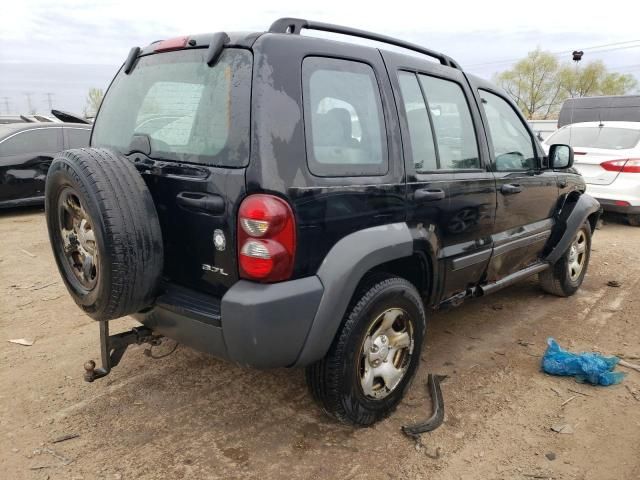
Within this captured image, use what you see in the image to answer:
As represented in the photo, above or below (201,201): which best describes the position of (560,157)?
above

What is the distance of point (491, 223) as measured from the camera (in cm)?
353

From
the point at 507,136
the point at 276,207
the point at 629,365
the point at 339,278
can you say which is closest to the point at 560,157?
the point at 507,136

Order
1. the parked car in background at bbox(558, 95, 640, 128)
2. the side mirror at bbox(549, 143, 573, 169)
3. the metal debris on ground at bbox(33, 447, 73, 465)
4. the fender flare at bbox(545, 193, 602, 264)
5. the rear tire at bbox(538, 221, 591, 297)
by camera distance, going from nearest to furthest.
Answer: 1. the metal debris on ground at bbox(33, 447, 73, 465)
2. the side mirror at bbox(549, 143, 573, 169)
3. the fender flare at bbox(545, 193, 602, 264)
4. the rear tire at bbox(538, 221, 591, 297)
5. the parked car in background at bbox(558, 95, 640, 128)

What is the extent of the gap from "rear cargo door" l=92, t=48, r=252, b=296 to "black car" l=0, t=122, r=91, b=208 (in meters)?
5.95

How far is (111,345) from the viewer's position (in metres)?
2.68

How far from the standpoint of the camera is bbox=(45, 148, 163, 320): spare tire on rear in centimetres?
224

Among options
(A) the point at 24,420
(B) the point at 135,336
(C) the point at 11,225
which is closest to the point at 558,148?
(B) the point at 135,336

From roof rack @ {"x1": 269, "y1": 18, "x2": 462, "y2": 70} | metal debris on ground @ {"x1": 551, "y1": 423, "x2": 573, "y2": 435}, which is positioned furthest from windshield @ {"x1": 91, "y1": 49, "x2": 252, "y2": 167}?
metal debris on ground @ {"x1": 551, "y1": 423, "x2": 573, "y2": 435}

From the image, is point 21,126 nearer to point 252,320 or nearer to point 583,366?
point 252,320

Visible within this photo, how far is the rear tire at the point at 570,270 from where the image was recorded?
4746 mm

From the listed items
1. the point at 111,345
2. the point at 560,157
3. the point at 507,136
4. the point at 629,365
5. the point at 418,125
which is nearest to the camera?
the point at 111,345

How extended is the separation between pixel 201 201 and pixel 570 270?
385 centimetres

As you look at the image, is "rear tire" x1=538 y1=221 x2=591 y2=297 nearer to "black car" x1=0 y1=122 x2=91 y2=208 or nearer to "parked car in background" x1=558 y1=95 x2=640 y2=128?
"black car" x1=0 y1=122 x2=91 y2=208

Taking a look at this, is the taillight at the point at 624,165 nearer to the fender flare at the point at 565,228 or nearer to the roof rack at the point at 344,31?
the fender flare at the point at 565,228
